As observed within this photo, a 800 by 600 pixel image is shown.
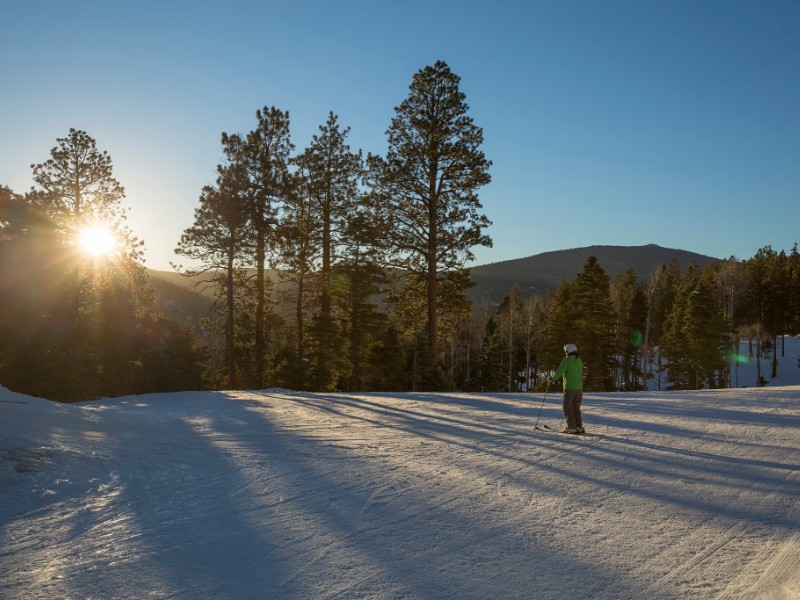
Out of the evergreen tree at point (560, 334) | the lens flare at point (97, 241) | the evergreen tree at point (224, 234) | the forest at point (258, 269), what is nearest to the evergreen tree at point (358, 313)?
the forest at point (258, 269)

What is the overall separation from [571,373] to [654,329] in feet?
228

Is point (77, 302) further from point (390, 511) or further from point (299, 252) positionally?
point (390, 511)

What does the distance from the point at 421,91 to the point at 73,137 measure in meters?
18.7

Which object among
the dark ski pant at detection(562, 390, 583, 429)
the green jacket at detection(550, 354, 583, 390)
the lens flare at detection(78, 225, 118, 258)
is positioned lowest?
the dark ski pant at detection(562, 390, 583, 429)

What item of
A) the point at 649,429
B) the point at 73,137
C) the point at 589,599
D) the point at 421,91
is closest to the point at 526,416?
the point at 649,429

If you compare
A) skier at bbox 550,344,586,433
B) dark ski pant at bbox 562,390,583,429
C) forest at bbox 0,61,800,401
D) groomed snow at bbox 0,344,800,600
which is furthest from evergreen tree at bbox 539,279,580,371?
groomed snow at bbox 0,344,800,600

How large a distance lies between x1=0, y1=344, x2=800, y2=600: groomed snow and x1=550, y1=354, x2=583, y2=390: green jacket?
111cm

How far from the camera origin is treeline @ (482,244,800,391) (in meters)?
46.6

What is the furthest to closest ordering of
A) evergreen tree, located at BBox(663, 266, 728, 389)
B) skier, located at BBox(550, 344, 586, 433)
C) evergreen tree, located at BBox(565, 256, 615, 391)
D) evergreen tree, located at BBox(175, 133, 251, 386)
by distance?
evergreen tree, located at BBox(663, 266, 728, 389), evergreen tree, located at BBox(565, 256, 615, 391), evergreen tree, located at BBox(175, 133, 251, 386), skier, located at BBox(550, 344, 586, 433)

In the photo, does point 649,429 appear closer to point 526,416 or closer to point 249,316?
point 526,416

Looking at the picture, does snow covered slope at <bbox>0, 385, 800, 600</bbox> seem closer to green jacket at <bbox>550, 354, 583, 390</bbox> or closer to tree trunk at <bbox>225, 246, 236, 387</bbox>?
green jacket at <bbox>550, 354, 583, 390</bbox>

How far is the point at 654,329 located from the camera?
71.8 meters

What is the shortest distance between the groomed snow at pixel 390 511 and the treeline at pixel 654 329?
125ft

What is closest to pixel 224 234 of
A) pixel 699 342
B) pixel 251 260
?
pixel 251 260
